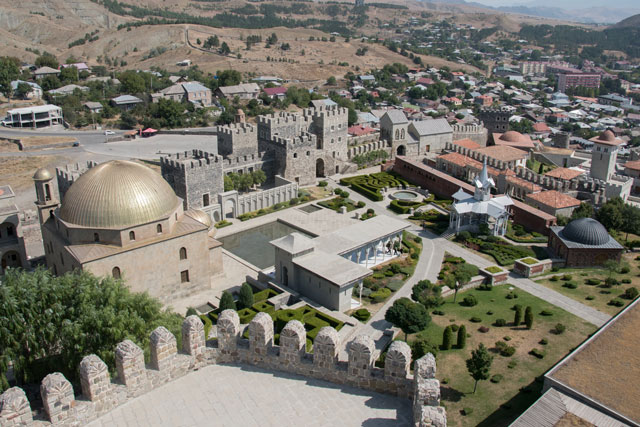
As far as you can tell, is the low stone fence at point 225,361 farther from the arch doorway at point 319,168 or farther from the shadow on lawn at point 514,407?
the arch doorway at point 319,168

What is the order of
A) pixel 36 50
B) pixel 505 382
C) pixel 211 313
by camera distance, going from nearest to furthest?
pixel 505 382 < pixel 211 313 < pixel 36 50

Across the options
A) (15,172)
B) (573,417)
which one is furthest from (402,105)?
(573,417)

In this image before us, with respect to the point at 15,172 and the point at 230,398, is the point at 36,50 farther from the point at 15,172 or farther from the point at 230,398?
the point at 230,398

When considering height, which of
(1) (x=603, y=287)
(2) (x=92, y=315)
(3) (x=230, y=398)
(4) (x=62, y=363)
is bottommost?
(1) (x=603, y=287)

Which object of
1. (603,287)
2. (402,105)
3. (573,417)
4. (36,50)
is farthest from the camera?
(36,50)

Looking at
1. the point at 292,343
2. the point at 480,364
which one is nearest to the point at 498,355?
the point at 480,364

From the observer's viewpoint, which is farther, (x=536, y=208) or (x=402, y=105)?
(x=402, y=105)

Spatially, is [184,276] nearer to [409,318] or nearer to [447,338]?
[409,318]
